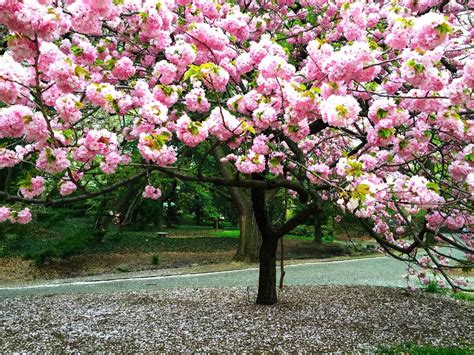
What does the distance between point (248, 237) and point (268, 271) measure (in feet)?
24.5

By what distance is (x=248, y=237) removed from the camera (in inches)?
566

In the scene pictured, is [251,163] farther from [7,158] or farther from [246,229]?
[246,229]

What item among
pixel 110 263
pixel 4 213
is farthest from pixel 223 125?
pixel 110 263

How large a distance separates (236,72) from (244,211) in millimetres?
10304

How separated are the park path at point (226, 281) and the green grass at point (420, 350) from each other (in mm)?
5227

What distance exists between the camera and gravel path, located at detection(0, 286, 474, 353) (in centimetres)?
516

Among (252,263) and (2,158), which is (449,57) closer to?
(2,158)

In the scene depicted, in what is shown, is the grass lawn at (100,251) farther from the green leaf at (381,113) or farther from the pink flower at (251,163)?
the green leaf at (381,113)

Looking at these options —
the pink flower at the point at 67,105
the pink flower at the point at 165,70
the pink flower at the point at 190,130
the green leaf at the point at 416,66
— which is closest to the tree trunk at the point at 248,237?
the pink flower at the point at 165,70

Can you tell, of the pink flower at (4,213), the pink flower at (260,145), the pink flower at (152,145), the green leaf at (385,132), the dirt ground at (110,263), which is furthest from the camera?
the dirt ground at (110,263)

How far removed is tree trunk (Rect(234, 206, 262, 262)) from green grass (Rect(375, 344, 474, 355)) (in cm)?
937

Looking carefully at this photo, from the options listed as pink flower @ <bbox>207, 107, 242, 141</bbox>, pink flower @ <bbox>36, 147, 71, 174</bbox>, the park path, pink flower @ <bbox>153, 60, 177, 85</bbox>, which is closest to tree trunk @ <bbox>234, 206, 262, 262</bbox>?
the park path

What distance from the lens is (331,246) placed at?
20203mm

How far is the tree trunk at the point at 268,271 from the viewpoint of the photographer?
272 inches
